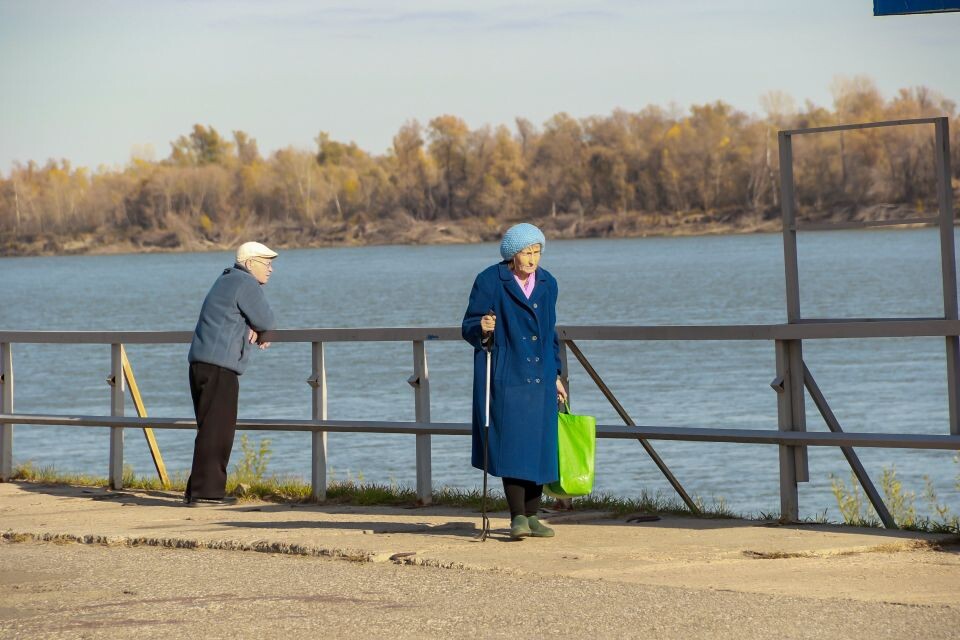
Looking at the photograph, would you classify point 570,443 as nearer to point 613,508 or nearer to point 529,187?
point 613,508

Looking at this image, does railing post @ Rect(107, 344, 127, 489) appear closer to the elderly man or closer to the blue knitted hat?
the elderly man

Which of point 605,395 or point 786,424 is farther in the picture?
point 605,395

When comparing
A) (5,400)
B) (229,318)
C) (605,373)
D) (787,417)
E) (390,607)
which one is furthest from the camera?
(605,373)

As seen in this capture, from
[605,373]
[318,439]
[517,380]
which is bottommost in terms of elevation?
[605,373]

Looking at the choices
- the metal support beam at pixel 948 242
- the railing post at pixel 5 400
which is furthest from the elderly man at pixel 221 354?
the metal support beam at pixel 948 242

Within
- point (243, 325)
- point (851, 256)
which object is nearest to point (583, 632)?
point (243, 325)

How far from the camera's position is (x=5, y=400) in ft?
39.4

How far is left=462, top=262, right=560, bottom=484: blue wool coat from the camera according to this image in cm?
848

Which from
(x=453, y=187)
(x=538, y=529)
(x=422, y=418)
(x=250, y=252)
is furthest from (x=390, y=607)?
(x=453, y=187)

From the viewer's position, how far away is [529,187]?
6137 inches

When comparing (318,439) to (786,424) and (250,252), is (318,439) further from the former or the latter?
(786,424)

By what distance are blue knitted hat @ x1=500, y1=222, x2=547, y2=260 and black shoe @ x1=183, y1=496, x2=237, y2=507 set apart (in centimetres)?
312

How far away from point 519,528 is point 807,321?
2095 mm

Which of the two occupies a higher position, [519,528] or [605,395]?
[605,395]
